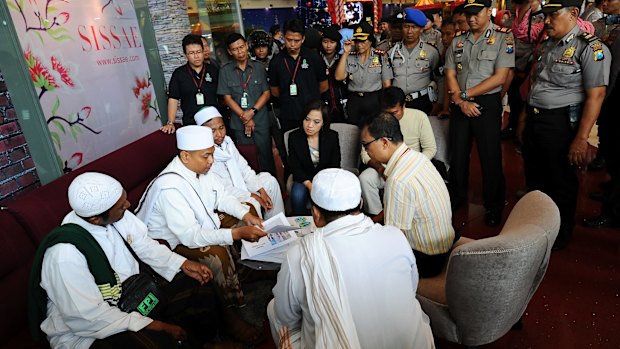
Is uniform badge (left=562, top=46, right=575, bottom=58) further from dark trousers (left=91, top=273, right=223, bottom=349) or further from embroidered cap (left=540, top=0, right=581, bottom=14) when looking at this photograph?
dark trousers (left=91, top=273, right=223, bottom=349)

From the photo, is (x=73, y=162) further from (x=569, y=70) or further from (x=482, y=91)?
(x=569, y=70)

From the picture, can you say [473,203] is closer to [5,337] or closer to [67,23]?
[5,337]

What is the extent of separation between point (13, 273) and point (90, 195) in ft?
2.19

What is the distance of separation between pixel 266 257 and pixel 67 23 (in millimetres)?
2231

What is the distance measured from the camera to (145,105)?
371 centimetres

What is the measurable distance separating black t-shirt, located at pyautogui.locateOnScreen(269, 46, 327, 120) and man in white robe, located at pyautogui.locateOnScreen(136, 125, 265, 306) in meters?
1.54

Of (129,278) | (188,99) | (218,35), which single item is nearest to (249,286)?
(129,278)

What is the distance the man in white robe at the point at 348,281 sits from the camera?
119 centimetres

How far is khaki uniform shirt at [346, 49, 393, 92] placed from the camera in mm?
3473

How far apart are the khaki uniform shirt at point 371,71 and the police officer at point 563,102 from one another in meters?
1.26

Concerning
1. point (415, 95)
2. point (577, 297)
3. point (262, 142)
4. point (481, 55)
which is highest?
point (481, 55)

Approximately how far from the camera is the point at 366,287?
1.22 metres

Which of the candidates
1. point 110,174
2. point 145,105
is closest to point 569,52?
point 110,174

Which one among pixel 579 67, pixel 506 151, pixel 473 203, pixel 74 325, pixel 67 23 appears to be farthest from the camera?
pixel 506 151
